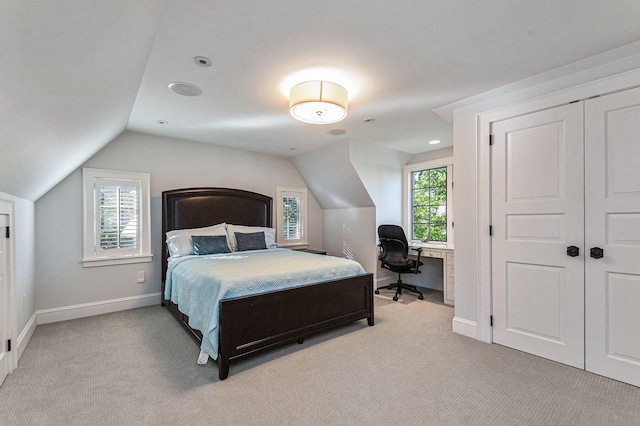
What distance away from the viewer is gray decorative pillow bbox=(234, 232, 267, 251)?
166 inches

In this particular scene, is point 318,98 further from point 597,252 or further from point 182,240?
point 182,240

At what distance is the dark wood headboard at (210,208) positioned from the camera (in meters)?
4.06

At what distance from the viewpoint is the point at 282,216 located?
5.42 metres

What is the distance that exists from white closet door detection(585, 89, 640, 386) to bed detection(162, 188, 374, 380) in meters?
1.90

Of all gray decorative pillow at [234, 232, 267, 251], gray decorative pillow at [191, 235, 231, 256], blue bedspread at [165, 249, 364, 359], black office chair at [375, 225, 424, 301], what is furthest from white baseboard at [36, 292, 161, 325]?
black office chair at [375, 225, 424, 301]

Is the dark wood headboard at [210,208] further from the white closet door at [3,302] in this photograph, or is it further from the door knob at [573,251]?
the door knob at [573,251]

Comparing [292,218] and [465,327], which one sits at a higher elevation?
[292,218]

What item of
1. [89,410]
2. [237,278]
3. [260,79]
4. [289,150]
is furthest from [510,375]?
[289,150]

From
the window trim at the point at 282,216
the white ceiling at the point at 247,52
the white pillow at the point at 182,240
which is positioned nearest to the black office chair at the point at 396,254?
the window trim at the point at 282,216

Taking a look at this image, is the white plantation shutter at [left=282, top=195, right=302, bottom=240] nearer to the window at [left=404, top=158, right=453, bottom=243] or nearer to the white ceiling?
the window at [left=404, top=158, right=453, bottom=243]

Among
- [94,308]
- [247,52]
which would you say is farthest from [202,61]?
[94,308]

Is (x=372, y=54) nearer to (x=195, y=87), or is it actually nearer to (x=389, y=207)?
(x=195, y=87)

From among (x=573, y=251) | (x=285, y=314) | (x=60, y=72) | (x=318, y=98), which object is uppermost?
(x=318, y=98)

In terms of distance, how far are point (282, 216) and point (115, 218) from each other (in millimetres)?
2548
